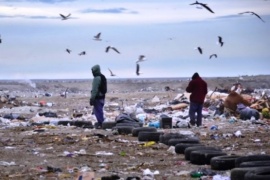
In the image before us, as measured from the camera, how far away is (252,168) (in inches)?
336

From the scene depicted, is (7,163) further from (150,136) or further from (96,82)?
(96,82)

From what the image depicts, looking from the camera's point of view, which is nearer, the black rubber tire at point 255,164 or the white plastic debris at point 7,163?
the black rubber tire at point 255,164

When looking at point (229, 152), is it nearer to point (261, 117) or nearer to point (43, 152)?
point (43, 152)

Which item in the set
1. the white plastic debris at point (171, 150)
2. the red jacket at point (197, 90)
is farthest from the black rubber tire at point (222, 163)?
the red jacket at point (197, 90)

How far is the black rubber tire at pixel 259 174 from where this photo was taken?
795cm

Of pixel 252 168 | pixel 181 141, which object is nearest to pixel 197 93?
pixel 181 141

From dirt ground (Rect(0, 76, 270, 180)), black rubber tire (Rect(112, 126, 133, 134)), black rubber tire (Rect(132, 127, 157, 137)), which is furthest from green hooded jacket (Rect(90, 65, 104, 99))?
black rubber tire (Rect(132, 127, 157, 137))

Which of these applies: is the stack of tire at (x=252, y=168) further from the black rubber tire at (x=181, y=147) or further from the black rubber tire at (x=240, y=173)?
the black rubber tire at (x=181, y=147)

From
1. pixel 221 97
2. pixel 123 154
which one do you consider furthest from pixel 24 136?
pixel 221 97

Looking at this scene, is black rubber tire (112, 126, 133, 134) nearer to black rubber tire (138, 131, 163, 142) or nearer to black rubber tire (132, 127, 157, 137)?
black rubber tire (132, 127, 157, 137)

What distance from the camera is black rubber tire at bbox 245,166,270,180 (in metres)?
7.95

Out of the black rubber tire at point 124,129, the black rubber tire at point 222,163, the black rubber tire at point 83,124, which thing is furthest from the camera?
the black rubber tire at point 83,124

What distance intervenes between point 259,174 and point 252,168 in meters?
0.38

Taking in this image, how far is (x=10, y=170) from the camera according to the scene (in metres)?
10.3
